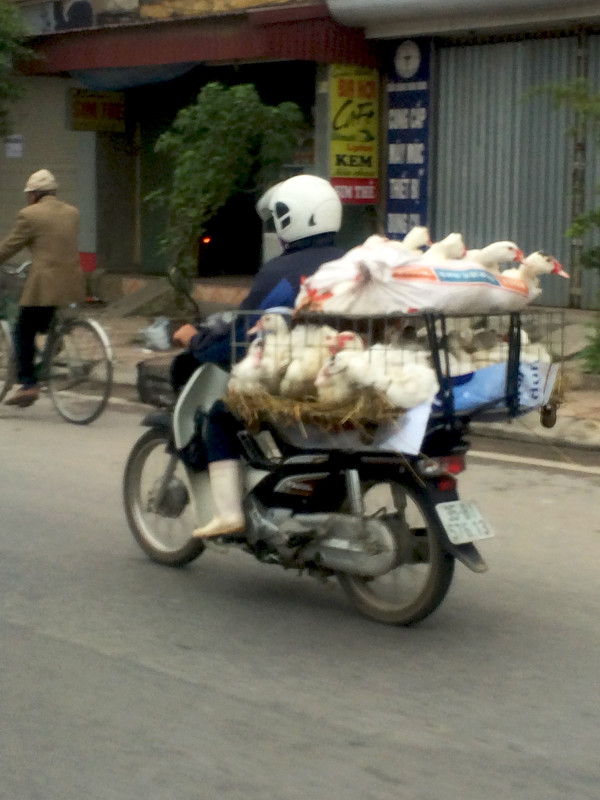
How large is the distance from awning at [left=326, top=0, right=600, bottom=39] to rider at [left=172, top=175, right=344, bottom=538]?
25.4ft

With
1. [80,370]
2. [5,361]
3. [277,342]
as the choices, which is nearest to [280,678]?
[277,342]

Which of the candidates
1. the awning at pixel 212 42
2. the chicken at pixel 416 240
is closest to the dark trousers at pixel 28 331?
the chicken at pixel 416 240

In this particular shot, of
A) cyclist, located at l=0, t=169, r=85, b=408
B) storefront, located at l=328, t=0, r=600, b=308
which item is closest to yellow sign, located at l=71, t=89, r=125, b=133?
storefront, located at l=328, t=0, r=600, b=308

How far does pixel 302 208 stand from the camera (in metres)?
5.26

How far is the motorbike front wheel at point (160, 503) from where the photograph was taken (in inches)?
230

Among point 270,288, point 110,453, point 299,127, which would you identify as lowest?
point 110,453

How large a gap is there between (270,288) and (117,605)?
1398 millimetres

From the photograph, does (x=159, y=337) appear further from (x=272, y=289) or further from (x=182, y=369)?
(x=272, y=289)

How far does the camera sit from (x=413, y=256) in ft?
16.0

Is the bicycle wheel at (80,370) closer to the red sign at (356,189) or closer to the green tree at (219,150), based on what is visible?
the green tree at (219,150)

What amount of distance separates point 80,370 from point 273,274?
468 cm

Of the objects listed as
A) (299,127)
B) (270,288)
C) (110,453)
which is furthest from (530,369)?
(299,127)

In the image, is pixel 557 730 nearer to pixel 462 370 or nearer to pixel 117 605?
pixel 462 370

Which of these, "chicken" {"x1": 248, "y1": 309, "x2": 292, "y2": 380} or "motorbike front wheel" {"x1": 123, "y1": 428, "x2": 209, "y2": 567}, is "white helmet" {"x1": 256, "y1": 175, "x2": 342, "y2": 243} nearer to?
"chicken" {"x1": 248, "y1": 309, "x2": 292, "y2": 380}
